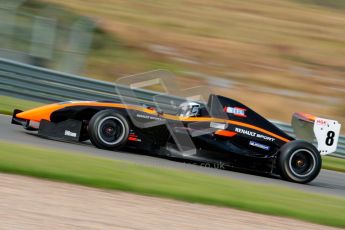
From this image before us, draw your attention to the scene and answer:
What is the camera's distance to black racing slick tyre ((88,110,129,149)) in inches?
346

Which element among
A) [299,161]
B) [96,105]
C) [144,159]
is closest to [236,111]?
[299,161]

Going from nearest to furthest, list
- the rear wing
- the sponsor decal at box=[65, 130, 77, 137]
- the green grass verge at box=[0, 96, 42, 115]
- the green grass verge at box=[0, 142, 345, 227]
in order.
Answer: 1. the green grass verge at box=[0, 142, 345, 227]
2. the sponsor decal at box=[65, 130, 77, 137]
3. the rear wing
4. the green grass verge at box=[0, 96, 42, 115]

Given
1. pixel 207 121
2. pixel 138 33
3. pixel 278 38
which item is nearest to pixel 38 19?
pixel 138 33

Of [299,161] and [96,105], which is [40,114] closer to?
[96,105]

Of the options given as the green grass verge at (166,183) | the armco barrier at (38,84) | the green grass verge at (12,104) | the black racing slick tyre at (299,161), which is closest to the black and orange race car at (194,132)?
the black racing slick tyre at (299,161)

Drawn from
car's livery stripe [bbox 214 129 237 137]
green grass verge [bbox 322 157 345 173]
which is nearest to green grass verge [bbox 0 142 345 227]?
car's livery stripe [bbox 214 129 237 137]

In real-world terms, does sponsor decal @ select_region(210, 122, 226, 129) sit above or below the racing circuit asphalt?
above

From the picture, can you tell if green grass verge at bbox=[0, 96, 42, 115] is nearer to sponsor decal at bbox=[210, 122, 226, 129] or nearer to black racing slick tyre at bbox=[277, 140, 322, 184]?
sponsor decal at bbox=[210, 122, 226, 129]

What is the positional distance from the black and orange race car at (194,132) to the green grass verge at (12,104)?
2.29 metres

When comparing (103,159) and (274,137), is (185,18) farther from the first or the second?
(103,159)

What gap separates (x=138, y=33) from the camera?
1931 cm

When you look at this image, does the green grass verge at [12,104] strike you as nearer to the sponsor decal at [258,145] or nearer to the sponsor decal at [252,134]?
the sponsor decal at [252,134]

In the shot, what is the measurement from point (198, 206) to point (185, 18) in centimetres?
1510

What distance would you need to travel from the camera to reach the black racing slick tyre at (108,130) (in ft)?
28.8
